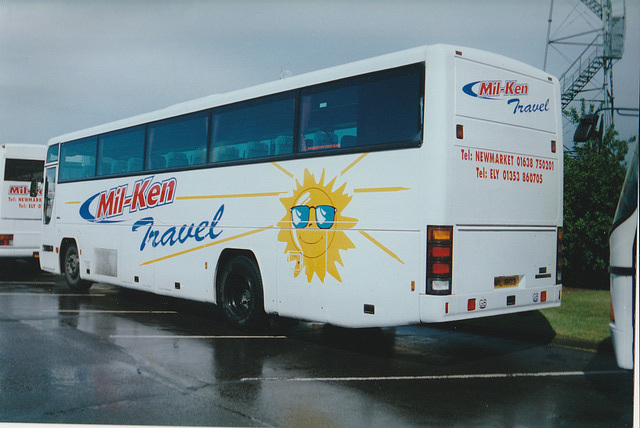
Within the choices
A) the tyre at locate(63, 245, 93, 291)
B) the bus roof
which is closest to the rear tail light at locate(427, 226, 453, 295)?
the tyre at locate(63, 245, 93, 291)

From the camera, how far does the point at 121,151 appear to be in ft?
42.4

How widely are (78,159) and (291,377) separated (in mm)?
9587

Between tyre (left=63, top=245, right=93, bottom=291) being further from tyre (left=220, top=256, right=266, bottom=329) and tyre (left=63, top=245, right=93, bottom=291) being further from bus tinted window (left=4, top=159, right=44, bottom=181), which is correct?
tyre (left=220, top=256, right=266, bottom=329)

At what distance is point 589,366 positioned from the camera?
774 cm

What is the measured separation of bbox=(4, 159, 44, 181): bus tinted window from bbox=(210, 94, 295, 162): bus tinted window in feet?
34.4

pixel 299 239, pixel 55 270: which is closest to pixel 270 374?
pixel 299 239

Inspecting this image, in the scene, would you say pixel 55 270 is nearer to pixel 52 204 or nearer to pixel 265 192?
pixel 52 204

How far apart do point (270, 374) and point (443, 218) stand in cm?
258

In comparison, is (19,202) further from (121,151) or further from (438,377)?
(438,377)

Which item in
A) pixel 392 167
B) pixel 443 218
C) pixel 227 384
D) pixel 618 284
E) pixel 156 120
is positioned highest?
pixel 156 120

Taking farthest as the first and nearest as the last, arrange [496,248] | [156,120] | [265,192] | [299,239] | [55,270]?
1. [55,270]
2. [156,120]
3. [265,192]
4. [299,239]
5. [496,248]

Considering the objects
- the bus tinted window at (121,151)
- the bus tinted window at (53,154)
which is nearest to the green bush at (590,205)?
the bus tinted window at (121,151)

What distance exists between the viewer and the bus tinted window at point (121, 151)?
12.4m

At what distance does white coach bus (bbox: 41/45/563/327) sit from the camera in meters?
7.18
